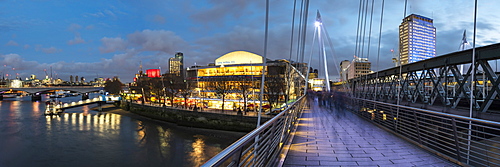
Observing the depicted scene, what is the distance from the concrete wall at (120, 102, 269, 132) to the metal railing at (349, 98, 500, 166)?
66.8 ft

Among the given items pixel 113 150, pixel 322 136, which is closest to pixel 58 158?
pixel 113 150

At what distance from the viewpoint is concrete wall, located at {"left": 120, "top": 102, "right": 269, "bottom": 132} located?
32.5 metres

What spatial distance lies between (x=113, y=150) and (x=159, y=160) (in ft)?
21.4

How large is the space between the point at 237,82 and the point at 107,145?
28981mm

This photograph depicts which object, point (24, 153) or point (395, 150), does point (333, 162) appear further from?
point (24, 153)

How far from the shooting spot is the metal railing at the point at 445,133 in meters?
4.42

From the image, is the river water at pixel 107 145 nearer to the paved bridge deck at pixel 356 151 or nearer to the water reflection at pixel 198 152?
the water reflection at pixel 198 152

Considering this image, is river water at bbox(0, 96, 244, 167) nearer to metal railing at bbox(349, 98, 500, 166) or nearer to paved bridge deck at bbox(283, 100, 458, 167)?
paved bridge deck at bbox(283, 100, 458, 167)

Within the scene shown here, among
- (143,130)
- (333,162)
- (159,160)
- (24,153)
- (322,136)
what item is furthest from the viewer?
(143,130)

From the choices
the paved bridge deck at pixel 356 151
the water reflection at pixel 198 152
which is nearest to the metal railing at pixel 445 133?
the paved bridge deck at pixel 356 151

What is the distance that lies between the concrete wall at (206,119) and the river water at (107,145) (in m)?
1.34

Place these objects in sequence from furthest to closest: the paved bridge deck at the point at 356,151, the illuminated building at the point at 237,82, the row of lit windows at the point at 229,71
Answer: the row of lit windows at the point at 229,71 → the illuminated building at the point at 237,82 → the paved bridge deck at the point at 356,151

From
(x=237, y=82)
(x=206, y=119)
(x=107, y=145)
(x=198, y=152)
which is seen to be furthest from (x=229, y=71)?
(x=198, y=152)

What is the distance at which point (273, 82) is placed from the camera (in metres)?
39.5
